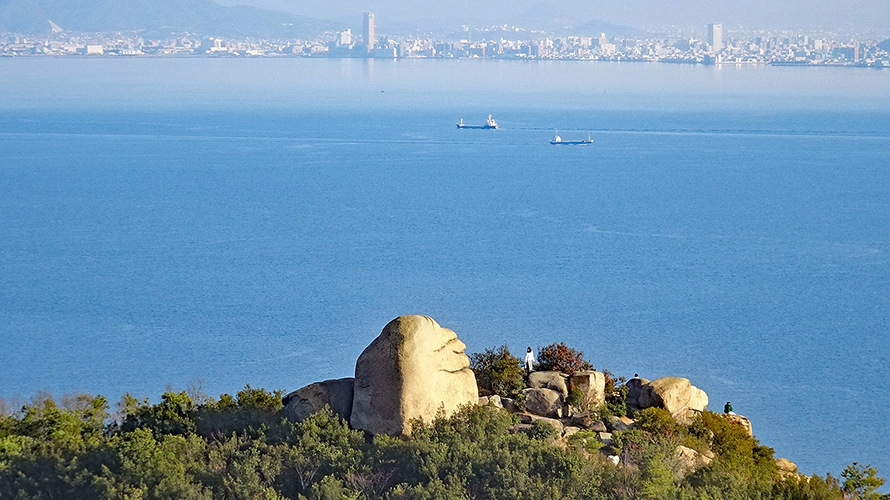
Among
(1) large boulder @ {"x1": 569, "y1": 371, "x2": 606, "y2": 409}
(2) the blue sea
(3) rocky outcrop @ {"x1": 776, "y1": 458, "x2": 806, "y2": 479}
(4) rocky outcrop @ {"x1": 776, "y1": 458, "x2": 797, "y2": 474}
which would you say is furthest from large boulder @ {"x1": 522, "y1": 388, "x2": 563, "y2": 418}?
(2) the blue sea

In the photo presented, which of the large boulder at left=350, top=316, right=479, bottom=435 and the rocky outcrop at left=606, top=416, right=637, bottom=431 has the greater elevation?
the large boulder at left=350, top=316, right=479, bottom=435

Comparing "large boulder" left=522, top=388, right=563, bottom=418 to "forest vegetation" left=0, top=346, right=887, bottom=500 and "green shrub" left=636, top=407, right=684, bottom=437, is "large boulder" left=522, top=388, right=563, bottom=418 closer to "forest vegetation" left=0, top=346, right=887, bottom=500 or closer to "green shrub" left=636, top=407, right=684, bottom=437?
"forest vegetation" left=0, top=346, right=887, bottom=500

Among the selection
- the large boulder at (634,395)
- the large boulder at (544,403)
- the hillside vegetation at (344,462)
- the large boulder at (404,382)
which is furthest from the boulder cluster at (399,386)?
the large boulder at (634,395)

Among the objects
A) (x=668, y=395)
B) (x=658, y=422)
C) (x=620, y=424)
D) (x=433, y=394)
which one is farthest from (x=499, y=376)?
(x=668, y=395)

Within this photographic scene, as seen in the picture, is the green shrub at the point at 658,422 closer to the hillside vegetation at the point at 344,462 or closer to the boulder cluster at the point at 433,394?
the hillside vegetation at the point at 344,462

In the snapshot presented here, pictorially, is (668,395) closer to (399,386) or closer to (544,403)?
(544,403)

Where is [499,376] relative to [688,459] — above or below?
above

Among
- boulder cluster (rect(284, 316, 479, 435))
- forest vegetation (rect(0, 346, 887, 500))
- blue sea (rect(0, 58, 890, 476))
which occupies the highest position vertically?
boulder cluster (rect(284, 316, 479, 435))

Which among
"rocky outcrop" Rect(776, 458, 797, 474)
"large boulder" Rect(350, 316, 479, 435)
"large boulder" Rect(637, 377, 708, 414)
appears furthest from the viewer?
"large boulder" Rect(637, 377, 708, 414)

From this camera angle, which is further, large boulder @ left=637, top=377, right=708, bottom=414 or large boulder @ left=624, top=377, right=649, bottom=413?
large boulder @ left=624, top=377, right=649, bottom=413
